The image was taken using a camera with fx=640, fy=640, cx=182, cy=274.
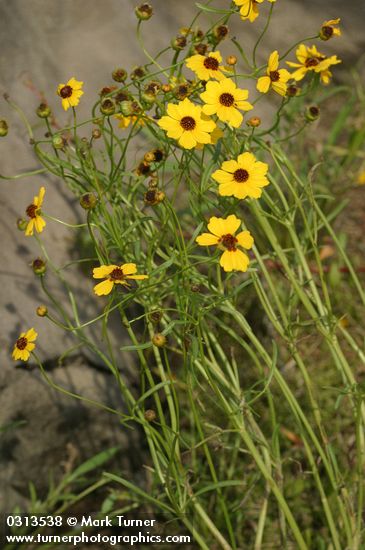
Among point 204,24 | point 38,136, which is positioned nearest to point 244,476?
point 38,136

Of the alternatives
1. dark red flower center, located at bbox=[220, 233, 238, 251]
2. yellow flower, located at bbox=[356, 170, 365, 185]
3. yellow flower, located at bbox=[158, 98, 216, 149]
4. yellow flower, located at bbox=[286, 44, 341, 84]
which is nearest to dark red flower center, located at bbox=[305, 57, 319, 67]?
yellow flower, located at bbox=[286, 44, 341, 84]

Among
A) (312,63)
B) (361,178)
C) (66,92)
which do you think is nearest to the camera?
(66,92)

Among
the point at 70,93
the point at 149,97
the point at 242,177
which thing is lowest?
the point at 242,177

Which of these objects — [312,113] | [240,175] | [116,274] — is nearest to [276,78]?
[312,113]

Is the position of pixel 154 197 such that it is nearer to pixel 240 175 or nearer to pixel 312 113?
pixel 240 175

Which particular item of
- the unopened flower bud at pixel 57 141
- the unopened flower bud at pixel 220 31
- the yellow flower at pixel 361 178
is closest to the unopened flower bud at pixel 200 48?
the unopened flower bud at pixel 220 31

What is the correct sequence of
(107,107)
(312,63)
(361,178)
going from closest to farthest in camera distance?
(107,107), (312,63), (361,178)

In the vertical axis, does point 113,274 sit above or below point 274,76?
below

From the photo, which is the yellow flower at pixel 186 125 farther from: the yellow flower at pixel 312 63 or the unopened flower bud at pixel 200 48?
the yellow flower at pixel 312 63

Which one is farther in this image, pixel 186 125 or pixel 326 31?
pixel 326 31
